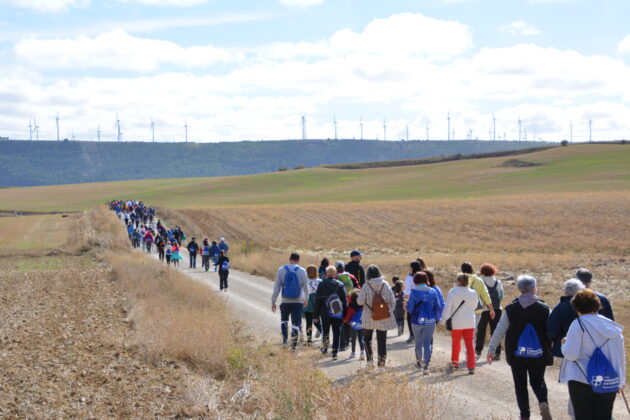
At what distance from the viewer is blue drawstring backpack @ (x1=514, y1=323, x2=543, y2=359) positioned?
28.1ft

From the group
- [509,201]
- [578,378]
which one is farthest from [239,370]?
[509,201]

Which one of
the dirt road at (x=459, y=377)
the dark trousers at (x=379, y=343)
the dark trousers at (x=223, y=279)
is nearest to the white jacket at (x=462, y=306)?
the dirt road at (x=459, y=377)

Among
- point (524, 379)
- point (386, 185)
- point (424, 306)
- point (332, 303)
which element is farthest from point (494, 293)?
point (386, 185)

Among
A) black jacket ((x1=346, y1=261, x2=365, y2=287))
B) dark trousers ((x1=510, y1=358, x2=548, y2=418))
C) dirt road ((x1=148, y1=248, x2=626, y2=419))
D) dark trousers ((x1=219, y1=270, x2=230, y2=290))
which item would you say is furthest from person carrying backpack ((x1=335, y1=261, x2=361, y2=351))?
dark trousers ((x1=219, y1=270, x2=230, y2=290))

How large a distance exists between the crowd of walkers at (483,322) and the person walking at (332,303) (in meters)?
0.02

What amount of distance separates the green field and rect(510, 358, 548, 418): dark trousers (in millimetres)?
73762

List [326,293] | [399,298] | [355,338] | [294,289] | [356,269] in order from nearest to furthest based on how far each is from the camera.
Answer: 1. [326,293]
2. [294,289]
3. [355,338]
4. [356,269]
5. [399,298]

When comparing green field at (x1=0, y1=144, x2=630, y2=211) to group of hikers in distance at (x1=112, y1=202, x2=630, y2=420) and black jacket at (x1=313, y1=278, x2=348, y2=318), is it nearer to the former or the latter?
group of hikers in distance at (x1=112, y1=202, x2=630, y2=420)

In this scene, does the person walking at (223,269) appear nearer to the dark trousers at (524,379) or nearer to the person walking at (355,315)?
the person walking at (355,315)

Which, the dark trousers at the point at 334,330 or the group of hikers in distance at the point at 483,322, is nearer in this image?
the group of hikers in distance at the point at 483,322

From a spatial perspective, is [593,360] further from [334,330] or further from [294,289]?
[294,289]

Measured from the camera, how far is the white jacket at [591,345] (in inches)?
263

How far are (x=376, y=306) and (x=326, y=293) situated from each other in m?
1.49

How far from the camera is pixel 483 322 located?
13.0 m
